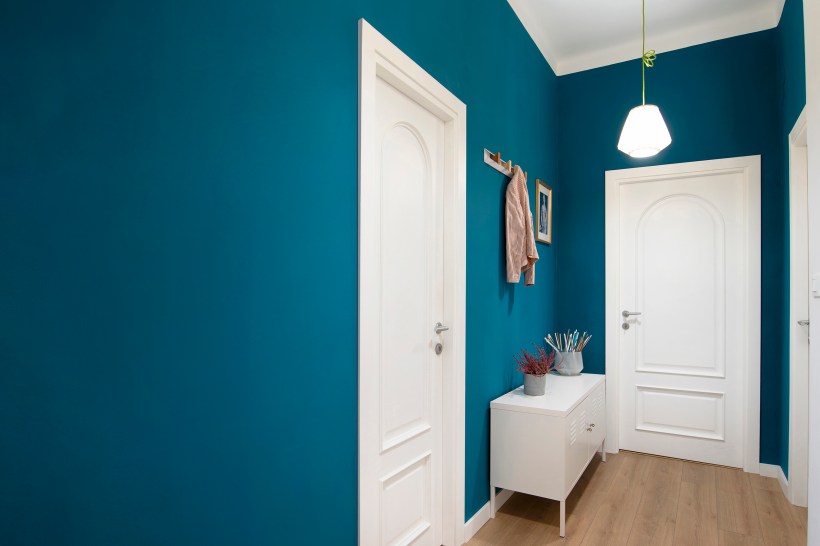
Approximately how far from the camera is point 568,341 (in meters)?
3.71

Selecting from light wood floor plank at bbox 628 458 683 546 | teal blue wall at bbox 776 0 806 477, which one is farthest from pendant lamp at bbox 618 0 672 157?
light wood floor plank at bbox 628 458 683 546

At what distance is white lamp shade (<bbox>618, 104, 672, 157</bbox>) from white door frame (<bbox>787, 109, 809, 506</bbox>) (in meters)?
0.86

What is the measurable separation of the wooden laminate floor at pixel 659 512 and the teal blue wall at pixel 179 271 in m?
1.33

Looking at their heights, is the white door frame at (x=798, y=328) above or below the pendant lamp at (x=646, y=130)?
below

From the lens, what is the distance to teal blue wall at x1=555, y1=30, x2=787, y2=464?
129 inches

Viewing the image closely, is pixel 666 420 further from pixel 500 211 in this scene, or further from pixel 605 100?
pixel 605 100

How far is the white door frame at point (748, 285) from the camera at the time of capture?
331 centimetres

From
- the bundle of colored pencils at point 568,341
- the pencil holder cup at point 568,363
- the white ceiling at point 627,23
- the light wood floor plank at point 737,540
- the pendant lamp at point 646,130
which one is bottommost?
the light wood floor plank at point 737,540

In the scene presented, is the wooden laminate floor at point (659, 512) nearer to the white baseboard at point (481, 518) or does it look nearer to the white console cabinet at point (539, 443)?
the white baseboard at point (481, 518)

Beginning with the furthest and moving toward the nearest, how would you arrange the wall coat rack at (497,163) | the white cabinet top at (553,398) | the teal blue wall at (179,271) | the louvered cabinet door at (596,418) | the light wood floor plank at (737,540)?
the louvered cabinet door at (596,418)
the wall coat rack at (497,163)
the white cabinet top at (553,398)
the light wood floor plank at (737,540)
the teal blue wall at (179,271)

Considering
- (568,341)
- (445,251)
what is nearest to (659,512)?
(568,341)

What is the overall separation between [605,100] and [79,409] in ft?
12.9

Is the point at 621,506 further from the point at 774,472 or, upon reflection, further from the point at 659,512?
the point at 774,472

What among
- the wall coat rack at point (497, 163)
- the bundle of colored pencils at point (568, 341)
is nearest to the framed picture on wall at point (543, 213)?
the wall coat rack at point (497, 163)
